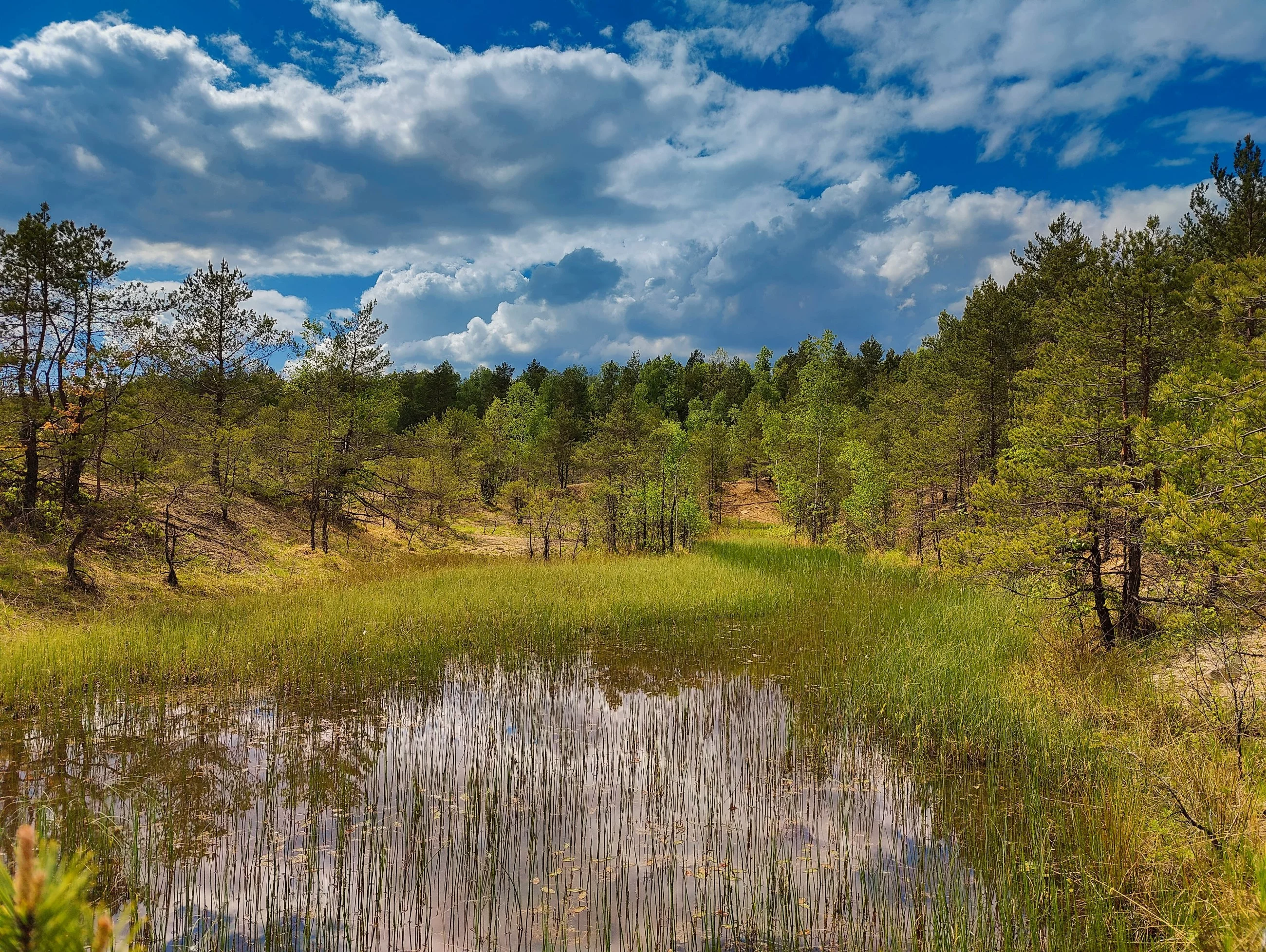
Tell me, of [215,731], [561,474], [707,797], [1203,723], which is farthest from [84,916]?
[561,474]

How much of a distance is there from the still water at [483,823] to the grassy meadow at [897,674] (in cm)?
76

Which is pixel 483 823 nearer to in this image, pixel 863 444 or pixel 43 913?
pixel 43 913

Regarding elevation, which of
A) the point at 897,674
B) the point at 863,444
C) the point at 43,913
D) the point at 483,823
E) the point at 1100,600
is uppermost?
the point at 863,444

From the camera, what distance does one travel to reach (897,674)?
10.1 m

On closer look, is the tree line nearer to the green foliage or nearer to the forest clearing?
the forest clearing

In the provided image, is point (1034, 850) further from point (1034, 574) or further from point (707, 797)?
point (1034, 574)

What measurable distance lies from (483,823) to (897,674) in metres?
7.02

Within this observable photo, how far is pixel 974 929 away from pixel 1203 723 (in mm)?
4034

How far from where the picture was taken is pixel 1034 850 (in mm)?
5559

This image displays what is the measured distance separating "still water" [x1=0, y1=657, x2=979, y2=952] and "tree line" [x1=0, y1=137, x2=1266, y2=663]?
15.8 ft

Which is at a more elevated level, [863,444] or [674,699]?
[863,444]

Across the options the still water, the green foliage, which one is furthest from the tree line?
the green foliage

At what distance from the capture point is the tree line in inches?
368

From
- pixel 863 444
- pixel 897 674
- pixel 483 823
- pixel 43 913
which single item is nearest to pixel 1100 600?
pixel 897 674
